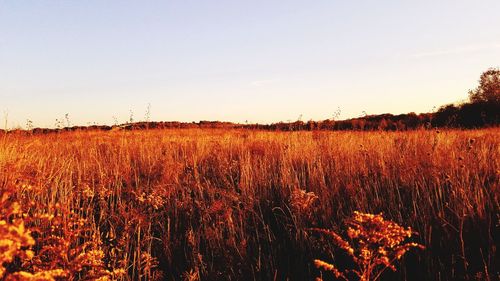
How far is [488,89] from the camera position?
2289 cm

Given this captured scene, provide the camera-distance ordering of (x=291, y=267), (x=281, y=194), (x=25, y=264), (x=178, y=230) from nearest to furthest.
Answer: (x=25, y=264) < (x=291, y=267) < (x=178, y=230) < (x=281, y=194)

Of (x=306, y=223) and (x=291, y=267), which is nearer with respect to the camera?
(x=291, y=267)

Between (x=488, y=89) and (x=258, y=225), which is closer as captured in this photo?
(x=258, y=225)

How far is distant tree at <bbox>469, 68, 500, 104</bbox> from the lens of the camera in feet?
72.5

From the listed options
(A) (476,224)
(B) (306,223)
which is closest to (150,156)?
(B) (306,223)

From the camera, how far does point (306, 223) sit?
351 cm

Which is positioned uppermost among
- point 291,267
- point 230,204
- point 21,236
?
point 21,236

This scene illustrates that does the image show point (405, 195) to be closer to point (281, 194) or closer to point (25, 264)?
point (281, 194)

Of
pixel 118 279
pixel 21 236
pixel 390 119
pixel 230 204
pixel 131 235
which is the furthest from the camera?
pixel 390 119

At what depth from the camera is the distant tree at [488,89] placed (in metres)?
22.1

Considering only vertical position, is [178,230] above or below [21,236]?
below

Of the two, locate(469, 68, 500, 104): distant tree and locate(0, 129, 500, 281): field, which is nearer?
locate(0, 129, 500, 281): field

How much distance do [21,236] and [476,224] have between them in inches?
118

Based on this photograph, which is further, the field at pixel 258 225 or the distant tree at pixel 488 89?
the distant tree at pixel 488 89
